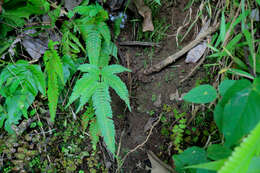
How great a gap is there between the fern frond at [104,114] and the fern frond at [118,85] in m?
0.06

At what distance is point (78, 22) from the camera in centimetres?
182

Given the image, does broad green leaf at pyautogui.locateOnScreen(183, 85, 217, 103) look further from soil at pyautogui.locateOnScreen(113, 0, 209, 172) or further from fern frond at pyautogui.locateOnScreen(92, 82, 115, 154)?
fern frond at pyautogui.locateOnScreen(92, 82, 115, 154)

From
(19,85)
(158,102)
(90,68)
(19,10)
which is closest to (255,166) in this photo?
(158,102)

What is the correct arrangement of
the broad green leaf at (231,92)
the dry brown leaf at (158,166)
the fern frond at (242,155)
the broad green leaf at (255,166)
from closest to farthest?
the fern frond at (242,155) < the broad green leaf at (255,166) < the broad green leaf at (231,92) < the dry brown leaf at (158,166)

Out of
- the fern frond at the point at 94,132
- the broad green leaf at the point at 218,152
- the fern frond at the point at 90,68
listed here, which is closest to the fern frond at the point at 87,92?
the fern frond at the point at 90,68

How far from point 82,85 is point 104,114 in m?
0.32

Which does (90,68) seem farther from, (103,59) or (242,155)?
(242,155)

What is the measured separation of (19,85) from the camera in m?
1.73

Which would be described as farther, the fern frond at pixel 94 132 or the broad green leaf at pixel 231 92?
the fern frond at pixel 94 132

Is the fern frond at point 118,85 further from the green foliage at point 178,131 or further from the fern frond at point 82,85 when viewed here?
the green foliage at point 178,131

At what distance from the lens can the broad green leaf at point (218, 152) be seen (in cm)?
101

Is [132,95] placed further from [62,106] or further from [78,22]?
[78,22]

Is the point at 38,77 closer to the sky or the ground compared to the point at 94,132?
closer to the sky

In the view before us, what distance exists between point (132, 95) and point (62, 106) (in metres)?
0.76
